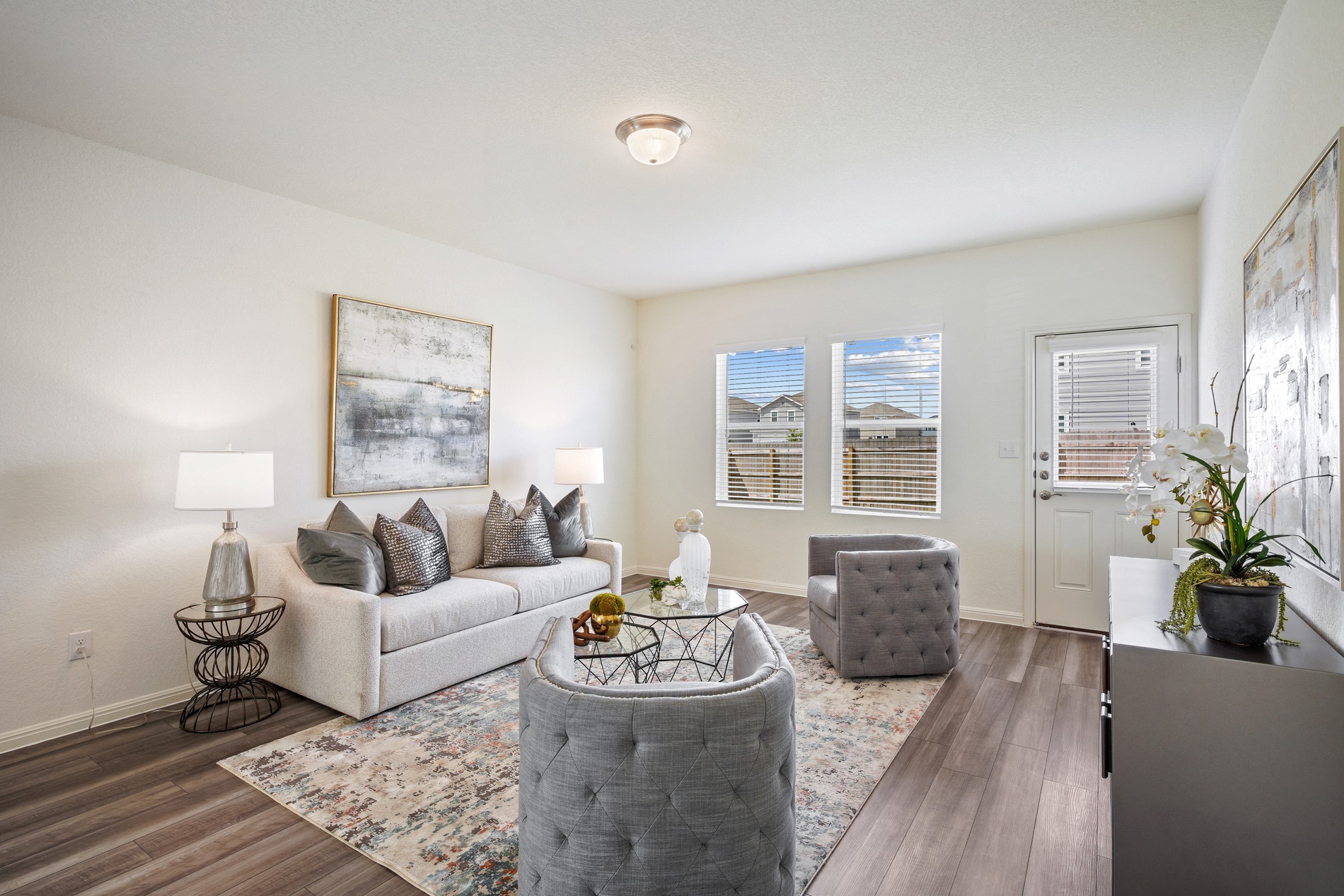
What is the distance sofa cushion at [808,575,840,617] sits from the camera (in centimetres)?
357

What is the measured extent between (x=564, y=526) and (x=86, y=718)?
2.50 metres

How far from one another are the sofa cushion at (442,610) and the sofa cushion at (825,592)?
1690 millimetres

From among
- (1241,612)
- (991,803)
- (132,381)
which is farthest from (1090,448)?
(132,381)

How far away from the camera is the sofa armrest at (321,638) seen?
9.59ft

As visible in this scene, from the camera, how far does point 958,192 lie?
3598mm

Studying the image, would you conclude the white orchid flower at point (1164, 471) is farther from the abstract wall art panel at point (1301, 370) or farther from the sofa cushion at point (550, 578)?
the sofa cushion at point (550, 578)

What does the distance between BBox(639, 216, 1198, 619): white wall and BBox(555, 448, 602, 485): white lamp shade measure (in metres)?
1.21

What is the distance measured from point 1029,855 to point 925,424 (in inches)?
130

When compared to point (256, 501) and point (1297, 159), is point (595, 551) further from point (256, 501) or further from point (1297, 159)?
point (1297, 159)

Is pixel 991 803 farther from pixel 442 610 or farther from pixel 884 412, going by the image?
pixel 884 412

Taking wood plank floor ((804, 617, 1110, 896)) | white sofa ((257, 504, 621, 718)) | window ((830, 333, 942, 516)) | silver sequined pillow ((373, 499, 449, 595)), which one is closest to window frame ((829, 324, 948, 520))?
window ((830, 333, 942, 516))

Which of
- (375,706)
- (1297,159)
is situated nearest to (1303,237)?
(1297,159)

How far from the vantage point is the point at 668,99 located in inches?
103

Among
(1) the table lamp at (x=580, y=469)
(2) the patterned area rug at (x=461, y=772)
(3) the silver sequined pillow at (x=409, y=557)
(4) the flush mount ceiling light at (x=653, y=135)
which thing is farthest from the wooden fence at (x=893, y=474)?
(3) the silver sequined pillow at (x=409, y=557)
